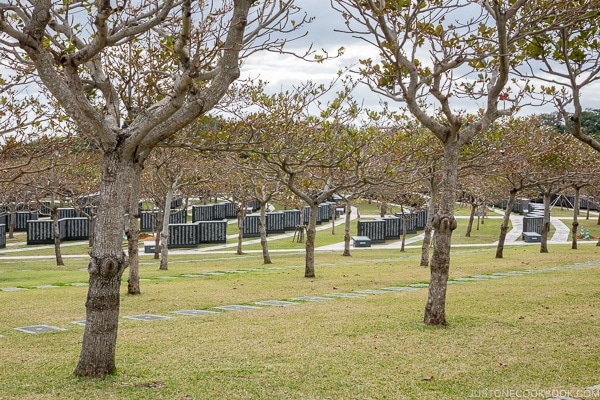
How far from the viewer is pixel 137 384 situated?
8.14 metres

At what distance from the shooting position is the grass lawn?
803cm

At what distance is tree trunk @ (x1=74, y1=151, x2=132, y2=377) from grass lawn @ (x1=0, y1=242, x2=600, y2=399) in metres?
0.29

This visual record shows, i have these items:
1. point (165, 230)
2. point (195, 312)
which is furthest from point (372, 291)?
point (165, 230)

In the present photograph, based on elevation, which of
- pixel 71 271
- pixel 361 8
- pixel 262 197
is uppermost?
pixel 361 8

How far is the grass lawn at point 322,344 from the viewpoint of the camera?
803cm

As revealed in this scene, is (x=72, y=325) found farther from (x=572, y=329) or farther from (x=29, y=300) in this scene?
(x=572, y=329)

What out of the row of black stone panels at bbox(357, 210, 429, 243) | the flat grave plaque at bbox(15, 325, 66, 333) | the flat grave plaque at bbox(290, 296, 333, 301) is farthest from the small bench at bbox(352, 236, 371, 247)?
the flat grave plaque at bbox(15, 325, 66, 333)

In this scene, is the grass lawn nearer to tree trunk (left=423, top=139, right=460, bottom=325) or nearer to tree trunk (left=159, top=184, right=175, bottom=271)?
tree trunk (left=423, top=139, right=460, bottom=325)

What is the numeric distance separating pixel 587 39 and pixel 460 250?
26.0 metres

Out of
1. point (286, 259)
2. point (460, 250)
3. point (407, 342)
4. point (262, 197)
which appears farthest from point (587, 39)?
point (460, 250)

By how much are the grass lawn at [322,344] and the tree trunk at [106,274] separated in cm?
29

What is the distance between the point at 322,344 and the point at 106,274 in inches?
154

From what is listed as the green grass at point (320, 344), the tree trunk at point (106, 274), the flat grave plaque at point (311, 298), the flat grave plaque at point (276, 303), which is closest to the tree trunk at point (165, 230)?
the green grass at point (320, 344)

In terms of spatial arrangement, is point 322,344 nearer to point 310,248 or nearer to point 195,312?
point 195,312
